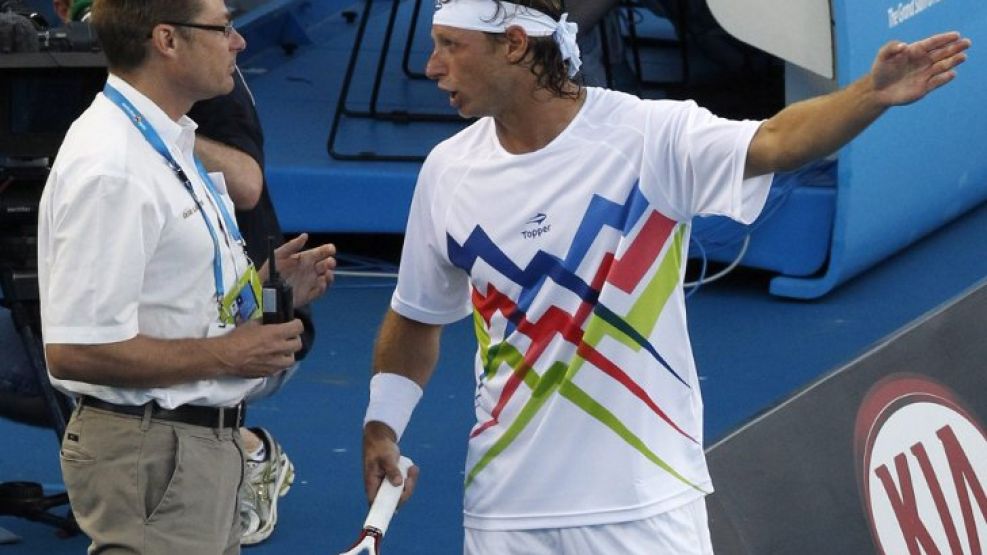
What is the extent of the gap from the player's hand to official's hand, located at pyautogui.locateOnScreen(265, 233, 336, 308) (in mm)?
449

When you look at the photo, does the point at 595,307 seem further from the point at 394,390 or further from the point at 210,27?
the point at 210,27

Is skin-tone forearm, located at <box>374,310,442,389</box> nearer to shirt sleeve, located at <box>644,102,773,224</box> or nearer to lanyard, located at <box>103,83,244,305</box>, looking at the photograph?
lanyard, located at <box>103,83,244,305</box>

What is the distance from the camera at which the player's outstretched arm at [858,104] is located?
2711mm

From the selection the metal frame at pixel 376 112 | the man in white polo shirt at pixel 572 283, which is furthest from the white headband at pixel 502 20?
the metal frame at pixel 376 112

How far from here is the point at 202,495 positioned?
3254 mm

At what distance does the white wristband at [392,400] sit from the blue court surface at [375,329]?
1.56 meters

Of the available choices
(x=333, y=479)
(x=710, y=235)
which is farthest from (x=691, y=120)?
(x=710, y=235)

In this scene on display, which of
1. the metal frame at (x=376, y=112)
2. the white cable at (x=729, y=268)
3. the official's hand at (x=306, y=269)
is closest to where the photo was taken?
the official's hand at (x=306, y=269)

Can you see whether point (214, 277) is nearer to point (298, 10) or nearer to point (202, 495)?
point (202, 495)

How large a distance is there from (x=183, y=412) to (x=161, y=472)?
0.12 m

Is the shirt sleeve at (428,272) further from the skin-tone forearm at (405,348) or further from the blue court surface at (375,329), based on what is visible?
the blue court surface at (375,329)

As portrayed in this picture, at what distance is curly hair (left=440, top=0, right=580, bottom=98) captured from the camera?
3.13 metres

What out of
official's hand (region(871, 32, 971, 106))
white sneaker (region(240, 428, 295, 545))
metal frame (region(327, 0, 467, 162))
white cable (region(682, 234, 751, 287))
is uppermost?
official's hand (region(871, 32, 971, 106))

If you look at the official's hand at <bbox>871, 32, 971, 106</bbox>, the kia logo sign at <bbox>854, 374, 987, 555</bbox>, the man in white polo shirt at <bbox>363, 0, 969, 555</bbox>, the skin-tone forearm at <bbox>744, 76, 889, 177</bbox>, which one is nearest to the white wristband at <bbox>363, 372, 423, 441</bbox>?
the man in white polo shirt at <bbox>363, 0, 969, 555</bbox>
